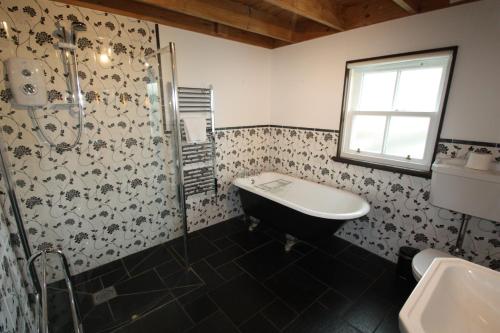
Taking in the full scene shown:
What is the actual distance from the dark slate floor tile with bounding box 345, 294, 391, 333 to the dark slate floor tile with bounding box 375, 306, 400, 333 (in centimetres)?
2

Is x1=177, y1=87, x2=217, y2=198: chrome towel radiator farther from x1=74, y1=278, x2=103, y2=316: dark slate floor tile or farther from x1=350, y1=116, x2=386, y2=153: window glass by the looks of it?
x1=350, y1=116, x2=386, y2=153: window glass

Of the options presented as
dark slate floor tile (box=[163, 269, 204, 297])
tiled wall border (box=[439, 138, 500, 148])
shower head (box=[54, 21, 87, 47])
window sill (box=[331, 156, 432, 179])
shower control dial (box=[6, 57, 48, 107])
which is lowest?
dark slate floor tile (box=[163, 269, 204, 297])

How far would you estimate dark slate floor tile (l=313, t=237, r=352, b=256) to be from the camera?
8.49ft

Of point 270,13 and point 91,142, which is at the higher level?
point 270,13

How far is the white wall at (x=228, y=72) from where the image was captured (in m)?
2.49

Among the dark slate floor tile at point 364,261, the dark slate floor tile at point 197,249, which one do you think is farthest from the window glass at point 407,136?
the dark slate floor tile at point 197,249

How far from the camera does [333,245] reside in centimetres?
270

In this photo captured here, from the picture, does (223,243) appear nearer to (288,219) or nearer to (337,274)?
(288,219)

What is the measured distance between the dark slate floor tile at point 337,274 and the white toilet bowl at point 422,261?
50 centimetres

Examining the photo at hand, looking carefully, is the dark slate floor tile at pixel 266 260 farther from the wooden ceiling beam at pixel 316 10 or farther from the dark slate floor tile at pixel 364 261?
the wooden ceiling beam at pixel 316 10

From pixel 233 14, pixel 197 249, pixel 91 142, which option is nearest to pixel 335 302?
pixel 197 249

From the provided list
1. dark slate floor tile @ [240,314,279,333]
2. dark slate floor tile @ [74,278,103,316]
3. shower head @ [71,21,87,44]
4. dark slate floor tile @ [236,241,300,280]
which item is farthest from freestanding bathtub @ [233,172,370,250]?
shower head @ [71,21,87,44]

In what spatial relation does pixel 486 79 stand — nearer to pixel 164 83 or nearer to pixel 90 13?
pixel 164 83

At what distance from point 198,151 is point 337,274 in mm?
1910
